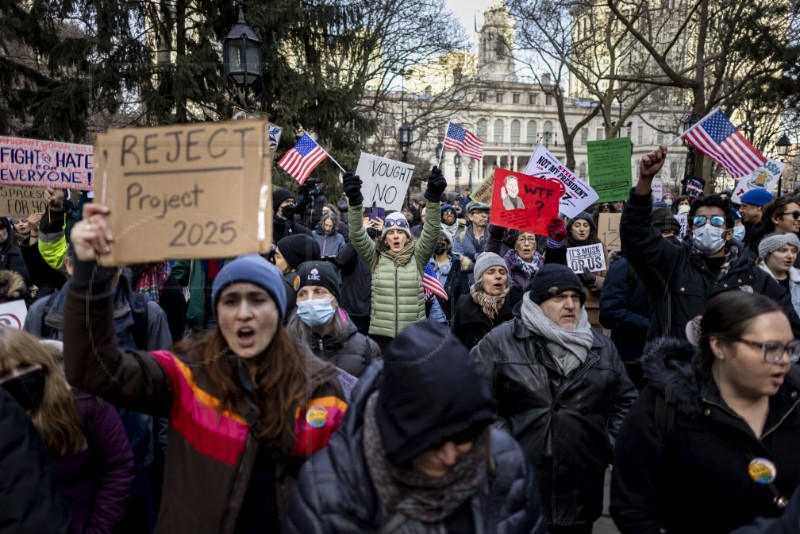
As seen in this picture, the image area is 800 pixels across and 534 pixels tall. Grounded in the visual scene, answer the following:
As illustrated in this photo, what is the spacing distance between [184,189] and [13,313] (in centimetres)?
282

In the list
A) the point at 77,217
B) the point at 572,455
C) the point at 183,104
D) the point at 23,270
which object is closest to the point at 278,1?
the point at 183,104

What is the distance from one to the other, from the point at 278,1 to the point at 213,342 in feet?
49.7

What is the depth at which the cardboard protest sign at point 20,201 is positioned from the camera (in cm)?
583

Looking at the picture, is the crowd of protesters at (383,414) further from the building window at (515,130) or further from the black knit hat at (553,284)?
the building window at (515,130)

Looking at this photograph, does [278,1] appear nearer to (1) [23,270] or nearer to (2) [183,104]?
(2) [183,104]

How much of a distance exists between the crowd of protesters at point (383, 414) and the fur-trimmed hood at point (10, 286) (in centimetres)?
2

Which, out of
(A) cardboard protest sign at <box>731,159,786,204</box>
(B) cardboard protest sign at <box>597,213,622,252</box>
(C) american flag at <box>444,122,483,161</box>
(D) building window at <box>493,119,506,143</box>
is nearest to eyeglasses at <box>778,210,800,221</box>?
(B) cardboard protest sign at <box>597,213,622,252</box>

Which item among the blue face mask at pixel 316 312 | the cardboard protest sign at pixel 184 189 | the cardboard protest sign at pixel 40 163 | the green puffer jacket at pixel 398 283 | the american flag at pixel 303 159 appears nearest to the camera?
the cardboard protest sign at pixel 184 189

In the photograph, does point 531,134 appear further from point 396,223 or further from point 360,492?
point 360,492

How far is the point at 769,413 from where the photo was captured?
2.28 m

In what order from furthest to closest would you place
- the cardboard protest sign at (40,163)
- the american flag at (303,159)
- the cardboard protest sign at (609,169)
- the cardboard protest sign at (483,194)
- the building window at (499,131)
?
the building window at (499,131)
the american flag at (303,159)
the cardboard protest sign at (483,194)
the cardboard protest sign at (609,169)
the cardboard protest sign at (40,163)

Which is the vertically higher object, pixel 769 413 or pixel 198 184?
pixel 198 184

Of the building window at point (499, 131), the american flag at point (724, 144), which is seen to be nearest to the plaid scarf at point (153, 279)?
the american flag at point (724, 144)

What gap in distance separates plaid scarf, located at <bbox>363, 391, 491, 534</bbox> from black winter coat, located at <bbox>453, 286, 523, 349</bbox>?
3.12 meters
